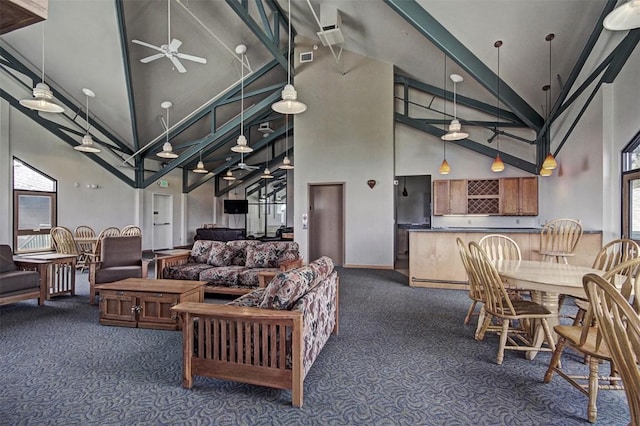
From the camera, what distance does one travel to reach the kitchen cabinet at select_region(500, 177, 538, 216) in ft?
22.7

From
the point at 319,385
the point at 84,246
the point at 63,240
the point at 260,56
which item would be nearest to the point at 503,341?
the point at 319,385

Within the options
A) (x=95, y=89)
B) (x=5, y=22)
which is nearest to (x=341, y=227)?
(x=95, y=89)

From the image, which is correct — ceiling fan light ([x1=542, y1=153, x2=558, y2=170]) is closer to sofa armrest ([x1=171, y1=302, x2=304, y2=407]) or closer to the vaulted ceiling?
the vaulted ceiling

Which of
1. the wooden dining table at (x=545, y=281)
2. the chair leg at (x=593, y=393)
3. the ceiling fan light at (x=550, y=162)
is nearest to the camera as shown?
the chair leg at (x=593, y=393)

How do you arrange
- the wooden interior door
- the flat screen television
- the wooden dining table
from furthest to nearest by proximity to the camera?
the flat screen television → the wooden interior door → the wooden dining table

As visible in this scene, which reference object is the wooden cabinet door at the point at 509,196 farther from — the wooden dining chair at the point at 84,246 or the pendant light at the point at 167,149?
the wooden dining chair at the point at 84,246

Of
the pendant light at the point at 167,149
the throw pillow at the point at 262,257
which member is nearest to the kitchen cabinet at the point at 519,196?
the throw pillow at the point at 262,257

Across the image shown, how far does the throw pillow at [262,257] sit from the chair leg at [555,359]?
3444 mm

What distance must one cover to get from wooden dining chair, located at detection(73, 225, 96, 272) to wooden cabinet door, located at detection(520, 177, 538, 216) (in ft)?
29.4

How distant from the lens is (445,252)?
529 centimetres

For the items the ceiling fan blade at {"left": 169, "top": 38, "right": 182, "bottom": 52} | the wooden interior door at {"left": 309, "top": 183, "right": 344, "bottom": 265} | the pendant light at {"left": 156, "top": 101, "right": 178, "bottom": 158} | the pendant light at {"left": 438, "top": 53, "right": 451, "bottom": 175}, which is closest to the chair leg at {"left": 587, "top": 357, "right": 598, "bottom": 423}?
the pendant light at {"left": 438, "top": 53, "right": 451, "bottom": 175}

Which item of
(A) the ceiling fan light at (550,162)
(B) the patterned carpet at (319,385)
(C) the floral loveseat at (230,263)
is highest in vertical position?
(A) the ceiling fan light at (550,162)

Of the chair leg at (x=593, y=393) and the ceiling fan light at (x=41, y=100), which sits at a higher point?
the ceiling fan light at (x=41, y=100)

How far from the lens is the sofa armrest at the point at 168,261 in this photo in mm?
4523
